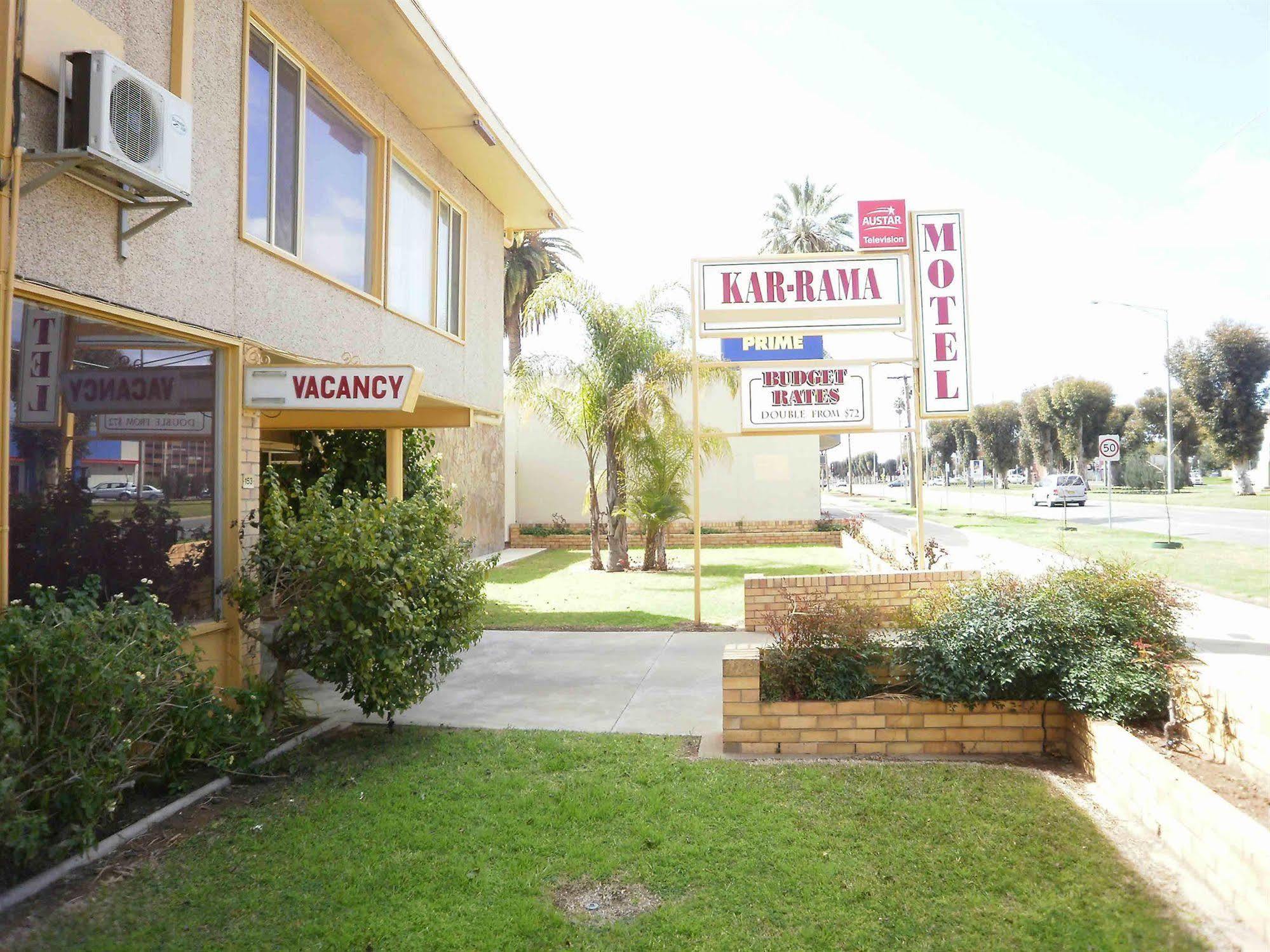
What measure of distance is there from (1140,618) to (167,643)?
577 cm

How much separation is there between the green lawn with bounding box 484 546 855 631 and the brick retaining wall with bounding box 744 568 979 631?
2.08 feet

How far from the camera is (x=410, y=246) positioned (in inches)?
358

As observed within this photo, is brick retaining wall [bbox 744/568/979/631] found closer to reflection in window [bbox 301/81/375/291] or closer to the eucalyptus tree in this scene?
reflection in window [bbox 301/81/375/291]

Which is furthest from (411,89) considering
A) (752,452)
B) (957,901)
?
(752,452)

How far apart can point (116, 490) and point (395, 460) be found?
4242 mm

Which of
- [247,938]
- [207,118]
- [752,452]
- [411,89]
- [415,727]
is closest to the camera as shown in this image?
[247,938]

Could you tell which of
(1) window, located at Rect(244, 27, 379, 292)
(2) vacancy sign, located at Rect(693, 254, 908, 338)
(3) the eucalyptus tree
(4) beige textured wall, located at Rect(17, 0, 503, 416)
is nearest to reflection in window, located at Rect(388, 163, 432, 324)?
(4) beige textured wall, located at Rect(17, 0, 503, 416)

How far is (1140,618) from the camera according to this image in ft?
17.9

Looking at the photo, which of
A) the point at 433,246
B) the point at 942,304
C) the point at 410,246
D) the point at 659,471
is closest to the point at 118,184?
the point at 410,246

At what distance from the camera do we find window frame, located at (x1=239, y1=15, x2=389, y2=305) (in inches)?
240

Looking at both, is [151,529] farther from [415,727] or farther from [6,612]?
[415,727]

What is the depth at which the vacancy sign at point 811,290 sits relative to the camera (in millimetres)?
10156

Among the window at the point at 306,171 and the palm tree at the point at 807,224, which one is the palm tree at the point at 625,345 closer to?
the window at the point at 306,171

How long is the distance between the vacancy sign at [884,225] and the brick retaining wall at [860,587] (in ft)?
13.0
